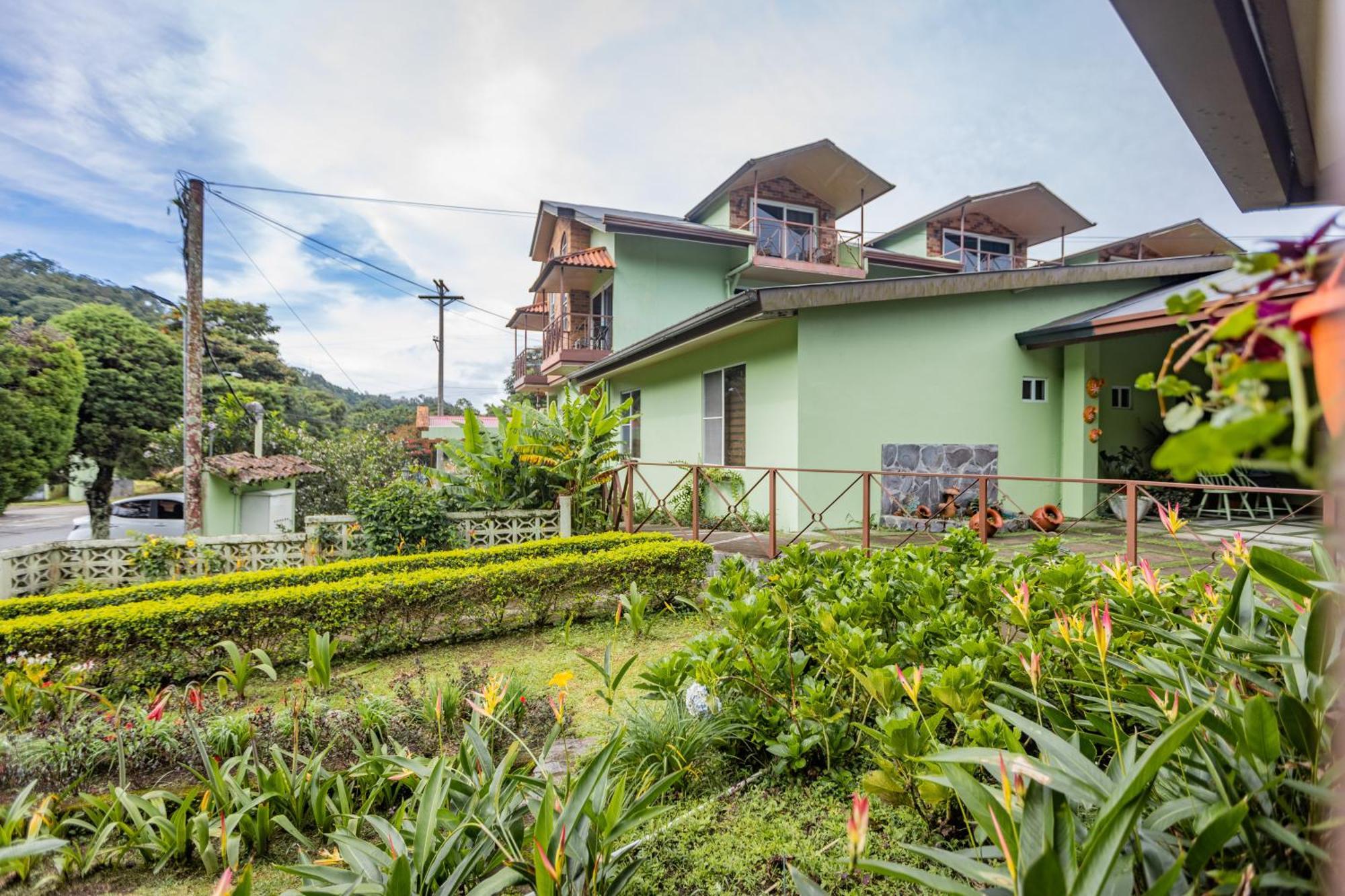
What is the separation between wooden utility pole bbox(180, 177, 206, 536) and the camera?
28.4 ft

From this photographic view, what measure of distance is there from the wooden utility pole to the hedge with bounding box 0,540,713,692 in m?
4.90

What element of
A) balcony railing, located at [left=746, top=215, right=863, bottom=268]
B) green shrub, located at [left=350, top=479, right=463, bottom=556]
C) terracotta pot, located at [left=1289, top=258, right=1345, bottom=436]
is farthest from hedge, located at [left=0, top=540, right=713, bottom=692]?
balcony railing, located at [left=746, top=215, right=863, bottom=268]

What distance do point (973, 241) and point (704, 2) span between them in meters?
14.7

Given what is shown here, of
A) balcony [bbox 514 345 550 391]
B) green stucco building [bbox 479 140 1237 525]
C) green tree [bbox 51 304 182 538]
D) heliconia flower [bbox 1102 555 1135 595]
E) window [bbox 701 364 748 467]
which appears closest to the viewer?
heliconia flower [bbox 1102 555 1135 595]

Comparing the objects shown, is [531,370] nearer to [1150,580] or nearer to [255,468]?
[255,468]

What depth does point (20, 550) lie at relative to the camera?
18.7ft

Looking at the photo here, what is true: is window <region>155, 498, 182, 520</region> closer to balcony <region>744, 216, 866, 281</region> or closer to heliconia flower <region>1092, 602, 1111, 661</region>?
balcony <region>744, 216, 866, 281</region>

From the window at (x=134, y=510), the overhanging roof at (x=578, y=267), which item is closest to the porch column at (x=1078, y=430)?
the overhanging roof at (x=578, y=267)

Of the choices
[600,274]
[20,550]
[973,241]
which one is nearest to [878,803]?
[20,550]

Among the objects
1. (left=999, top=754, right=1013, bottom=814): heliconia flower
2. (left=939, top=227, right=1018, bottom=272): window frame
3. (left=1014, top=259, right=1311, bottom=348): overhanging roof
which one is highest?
Result: (left=939, top=227, right=1018, bottom=272): window frame

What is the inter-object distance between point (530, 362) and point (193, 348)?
11.6m

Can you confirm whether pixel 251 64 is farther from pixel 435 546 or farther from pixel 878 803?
pixel 878 803

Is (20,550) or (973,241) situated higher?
(973,241)

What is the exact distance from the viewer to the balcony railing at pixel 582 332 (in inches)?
592
